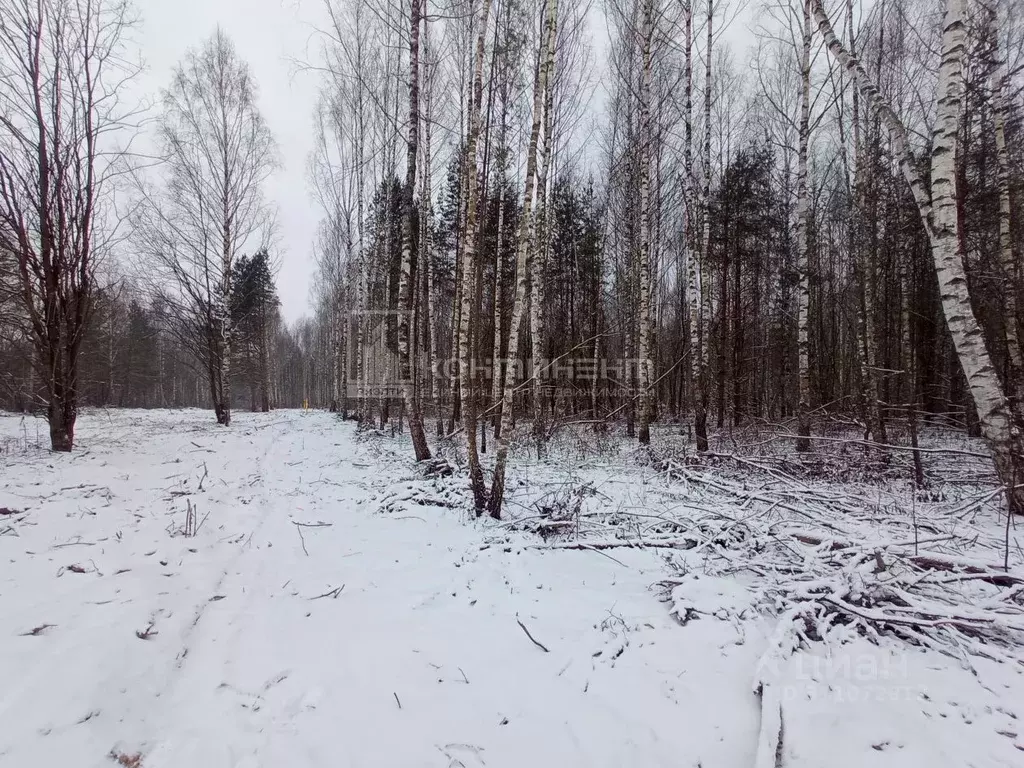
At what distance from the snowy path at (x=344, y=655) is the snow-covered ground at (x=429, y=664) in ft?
0.04

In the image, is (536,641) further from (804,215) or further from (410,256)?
(804,215)

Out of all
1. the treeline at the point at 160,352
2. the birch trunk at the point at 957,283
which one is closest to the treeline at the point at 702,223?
the birch trunk at the point at 957,283

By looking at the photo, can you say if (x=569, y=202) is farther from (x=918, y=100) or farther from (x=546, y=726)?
(x=546, y=726)

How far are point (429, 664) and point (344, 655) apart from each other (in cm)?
51

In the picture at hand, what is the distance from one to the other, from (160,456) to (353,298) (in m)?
12.5

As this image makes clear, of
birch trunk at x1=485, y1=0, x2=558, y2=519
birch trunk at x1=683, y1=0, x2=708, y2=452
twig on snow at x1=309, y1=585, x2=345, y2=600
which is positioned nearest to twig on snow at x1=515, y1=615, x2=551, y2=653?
twig on snow at x1=309, y1=585, x2=345, y2=600

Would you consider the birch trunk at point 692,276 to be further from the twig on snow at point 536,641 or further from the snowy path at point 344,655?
the twig on snow at point 536,641

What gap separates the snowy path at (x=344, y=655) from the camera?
1.80 m

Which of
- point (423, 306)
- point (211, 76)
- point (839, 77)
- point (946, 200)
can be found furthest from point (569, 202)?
point (946, 200)

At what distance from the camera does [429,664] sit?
236 centimetres

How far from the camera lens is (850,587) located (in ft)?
8.79

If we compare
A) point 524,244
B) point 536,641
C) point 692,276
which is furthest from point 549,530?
point 692,276

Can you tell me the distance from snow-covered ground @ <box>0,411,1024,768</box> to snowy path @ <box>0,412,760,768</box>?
1 cm

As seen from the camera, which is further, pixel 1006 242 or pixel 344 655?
pixel 1006 242
